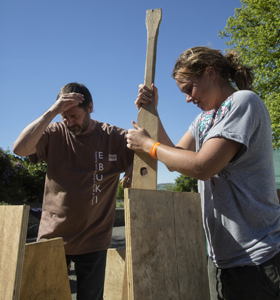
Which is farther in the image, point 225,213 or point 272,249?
point 225,213

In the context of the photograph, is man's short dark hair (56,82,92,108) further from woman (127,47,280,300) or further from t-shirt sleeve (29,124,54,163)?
woman (127,47,280,300)

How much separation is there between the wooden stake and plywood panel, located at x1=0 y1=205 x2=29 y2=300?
2.22ft

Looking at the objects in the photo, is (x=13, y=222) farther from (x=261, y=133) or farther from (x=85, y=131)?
(x=261, y=133)

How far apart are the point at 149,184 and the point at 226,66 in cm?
75

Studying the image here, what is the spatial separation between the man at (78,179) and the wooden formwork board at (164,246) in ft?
3.26

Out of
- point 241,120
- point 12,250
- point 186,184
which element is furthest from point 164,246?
point 186,184

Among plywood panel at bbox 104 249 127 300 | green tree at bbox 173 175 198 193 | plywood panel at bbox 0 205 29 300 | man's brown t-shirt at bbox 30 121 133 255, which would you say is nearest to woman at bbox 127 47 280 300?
plywood panel at bbox 0 205 29 300

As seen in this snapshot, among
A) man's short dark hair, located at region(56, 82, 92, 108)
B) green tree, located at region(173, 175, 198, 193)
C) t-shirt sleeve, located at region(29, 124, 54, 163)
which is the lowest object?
t-shirt sleeve, located at region(29, 124, 54, 163)

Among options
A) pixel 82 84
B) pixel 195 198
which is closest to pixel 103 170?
pixel 82 84

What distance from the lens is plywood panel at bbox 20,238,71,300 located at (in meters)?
1.93

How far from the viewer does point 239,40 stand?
1500cm

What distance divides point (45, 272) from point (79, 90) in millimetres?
1463

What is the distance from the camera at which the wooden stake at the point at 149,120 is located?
1669mm

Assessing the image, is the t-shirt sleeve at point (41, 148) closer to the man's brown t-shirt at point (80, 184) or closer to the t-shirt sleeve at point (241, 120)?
the man's brown t-shirt at point (80, 184)
